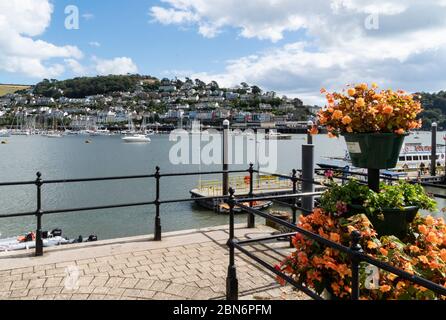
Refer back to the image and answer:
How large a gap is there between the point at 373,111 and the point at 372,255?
1029mm

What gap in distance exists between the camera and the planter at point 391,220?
2.82 metres

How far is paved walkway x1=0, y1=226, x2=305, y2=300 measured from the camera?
4172 mm

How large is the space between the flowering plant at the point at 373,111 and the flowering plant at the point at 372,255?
697 mm

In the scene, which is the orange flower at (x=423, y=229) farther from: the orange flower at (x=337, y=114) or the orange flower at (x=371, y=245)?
the orange flower at (x=337, y=114)

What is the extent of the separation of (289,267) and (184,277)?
1.96 m

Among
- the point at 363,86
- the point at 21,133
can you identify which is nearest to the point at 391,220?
the point at 363,86

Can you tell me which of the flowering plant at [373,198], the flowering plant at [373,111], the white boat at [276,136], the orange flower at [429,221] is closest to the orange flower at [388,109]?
the flowering plant at [373,111]

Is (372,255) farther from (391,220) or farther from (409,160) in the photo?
(409,160)

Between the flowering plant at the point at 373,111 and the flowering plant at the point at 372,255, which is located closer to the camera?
the flowering plant at the point at 372,255

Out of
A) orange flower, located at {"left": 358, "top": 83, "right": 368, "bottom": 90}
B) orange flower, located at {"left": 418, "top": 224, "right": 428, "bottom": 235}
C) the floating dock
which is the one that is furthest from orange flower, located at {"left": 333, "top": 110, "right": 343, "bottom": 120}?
the floating dock

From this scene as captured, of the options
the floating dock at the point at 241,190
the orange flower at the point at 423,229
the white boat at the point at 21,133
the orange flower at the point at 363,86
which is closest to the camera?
the orange flower at the point at 423,229

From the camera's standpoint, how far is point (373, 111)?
2.84 meters

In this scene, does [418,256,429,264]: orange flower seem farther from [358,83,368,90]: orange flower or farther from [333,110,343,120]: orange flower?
[358,83,368,90]: orange flower
